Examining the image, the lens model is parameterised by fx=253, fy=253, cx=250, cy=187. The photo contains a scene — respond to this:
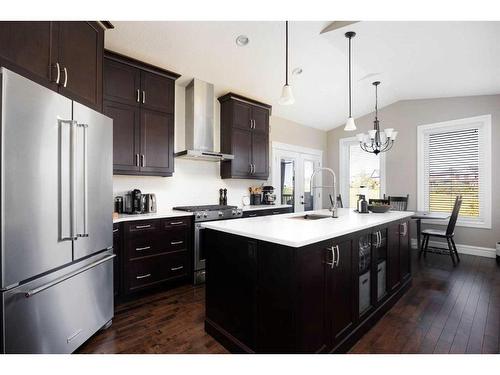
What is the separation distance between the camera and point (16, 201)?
137cm

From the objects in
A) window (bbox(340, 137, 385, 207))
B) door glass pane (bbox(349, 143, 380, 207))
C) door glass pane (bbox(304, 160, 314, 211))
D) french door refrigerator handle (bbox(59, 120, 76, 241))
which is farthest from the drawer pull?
door glass pane (bbox(349, 143, 380, 207))

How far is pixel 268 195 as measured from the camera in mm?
4664

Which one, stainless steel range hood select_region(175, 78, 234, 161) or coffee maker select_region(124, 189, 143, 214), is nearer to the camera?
coffee maker select_region(124, 189, 143, 214)

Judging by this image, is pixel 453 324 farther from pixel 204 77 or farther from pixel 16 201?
pixel 204 77

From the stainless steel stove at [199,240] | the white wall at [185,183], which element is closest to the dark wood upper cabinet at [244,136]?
Answer: the white wall at [185,183]

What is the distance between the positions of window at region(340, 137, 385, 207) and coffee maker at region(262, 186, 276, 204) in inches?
77.3

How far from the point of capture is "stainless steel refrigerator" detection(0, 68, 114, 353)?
135cm

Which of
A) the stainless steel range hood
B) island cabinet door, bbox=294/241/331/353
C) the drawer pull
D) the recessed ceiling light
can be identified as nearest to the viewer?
island cabinet door, bbox=294/241/331/353

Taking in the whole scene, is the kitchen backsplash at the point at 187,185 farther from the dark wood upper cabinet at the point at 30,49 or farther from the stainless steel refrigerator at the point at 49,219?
the dark wood upper cabinet at the point at 30,49

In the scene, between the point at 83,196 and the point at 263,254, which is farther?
the point at 83,196

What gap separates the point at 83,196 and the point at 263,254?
1.34 m

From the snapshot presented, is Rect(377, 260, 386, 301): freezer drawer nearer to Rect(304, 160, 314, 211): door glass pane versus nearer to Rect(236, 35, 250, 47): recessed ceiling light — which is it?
Rect(236, 35, 250, 47): recessed ceiling light
